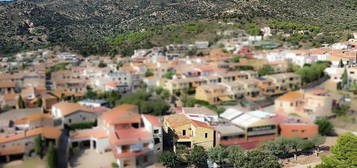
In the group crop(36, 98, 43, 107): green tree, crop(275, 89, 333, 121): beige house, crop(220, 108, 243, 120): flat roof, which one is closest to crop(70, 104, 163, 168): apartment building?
crop(36, 98, 43, 107): green tree

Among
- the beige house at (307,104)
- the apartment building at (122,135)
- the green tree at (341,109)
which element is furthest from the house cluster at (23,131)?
the green tree at (341,109)

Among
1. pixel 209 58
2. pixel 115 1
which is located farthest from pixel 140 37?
pixel 115 1

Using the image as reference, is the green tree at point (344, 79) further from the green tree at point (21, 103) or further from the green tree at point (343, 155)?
the green tree at point (21, 103)

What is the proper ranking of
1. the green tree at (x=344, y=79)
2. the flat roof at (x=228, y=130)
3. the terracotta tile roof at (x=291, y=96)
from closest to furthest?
1. the terracotta tile roof at (x=291, y=96)
2. the green tree at (x=344, y=79)
3. the flat roof at (x=228, y=130)

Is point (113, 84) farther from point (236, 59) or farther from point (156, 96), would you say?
point (236, 59)

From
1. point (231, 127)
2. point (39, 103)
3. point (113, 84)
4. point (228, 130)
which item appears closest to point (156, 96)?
point (113, 84)
